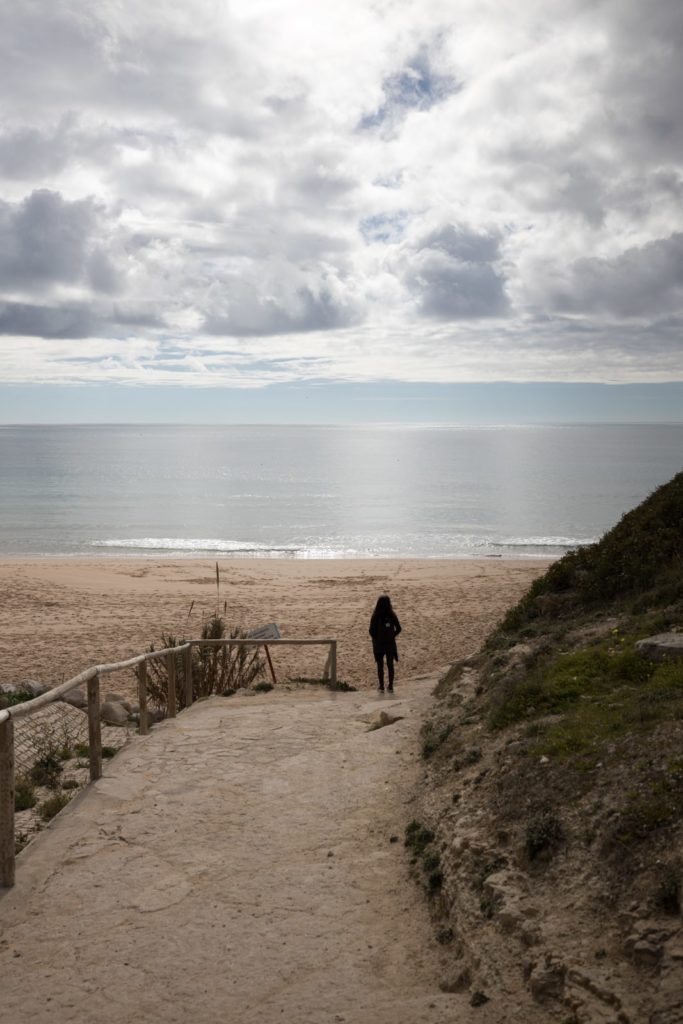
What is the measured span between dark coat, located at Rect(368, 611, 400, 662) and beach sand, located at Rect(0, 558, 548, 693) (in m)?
2.36

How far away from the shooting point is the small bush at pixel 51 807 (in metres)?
6.64

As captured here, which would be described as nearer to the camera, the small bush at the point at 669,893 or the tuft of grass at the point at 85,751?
the small bush at the point at 669,893

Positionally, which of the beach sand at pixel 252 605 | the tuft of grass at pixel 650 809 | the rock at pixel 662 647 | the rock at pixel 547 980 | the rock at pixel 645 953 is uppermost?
the rock at pixel 662 647

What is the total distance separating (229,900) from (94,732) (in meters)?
2.62

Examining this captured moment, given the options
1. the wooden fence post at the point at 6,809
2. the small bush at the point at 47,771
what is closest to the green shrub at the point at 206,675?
the small bush at the point at 47,771

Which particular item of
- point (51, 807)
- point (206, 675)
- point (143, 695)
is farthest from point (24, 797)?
point (206, 675)

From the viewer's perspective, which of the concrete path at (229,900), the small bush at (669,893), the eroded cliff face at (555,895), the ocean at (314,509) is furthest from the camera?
the ocean at (314,509)

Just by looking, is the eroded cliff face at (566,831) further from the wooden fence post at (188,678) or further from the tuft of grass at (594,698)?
the wooden fence post at (188,678)

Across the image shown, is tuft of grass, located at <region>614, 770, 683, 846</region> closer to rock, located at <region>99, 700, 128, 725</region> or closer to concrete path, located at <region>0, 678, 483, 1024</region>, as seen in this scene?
concrete path, located at <region>0, 678, 483, 1024</region>

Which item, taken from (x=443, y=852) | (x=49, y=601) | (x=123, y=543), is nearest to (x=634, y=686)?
(x=443, y=852)

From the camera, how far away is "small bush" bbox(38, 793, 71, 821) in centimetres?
664

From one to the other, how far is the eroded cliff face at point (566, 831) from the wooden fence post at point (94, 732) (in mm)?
2790

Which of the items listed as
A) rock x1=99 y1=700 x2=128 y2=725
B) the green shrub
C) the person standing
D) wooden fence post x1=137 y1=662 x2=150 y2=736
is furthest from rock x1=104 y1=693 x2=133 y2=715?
the person standing

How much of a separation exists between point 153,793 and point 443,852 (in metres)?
2.71
